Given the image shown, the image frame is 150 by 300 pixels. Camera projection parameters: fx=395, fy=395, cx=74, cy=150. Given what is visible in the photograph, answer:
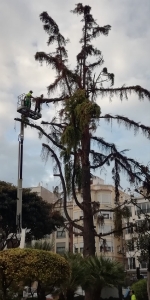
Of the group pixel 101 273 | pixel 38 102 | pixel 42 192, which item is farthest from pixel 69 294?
pixel 42 192

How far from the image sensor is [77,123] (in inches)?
604

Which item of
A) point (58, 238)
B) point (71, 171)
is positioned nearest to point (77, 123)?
point (71, 171)

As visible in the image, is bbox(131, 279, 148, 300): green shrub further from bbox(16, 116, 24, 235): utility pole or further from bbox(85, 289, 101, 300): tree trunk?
bbox(16, 116, 24, 235): utility pole

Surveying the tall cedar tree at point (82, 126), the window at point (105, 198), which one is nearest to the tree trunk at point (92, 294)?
the tall cedar tree at point (82, 126)

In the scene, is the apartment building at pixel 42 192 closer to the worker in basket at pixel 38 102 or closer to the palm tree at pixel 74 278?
→ the worker in basket at pixel 38 102

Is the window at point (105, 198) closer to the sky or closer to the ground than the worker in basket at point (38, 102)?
closer to the ground

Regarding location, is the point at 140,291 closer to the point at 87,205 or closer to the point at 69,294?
the point at 87,205

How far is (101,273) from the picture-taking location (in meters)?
14.9

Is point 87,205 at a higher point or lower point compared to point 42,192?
lower

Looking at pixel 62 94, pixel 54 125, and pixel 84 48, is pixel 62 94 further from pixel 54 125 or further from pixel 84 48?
pixel 84 48

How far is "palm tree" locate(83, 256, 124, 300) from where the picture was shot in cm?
1485

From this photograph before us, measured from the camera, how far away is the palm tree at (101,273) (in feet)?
48.7

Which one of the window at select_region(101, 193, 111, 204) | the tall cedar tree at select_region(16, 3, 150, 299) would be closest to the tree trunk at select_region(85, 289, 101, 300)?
the tall cedar tree at select_region(16, 3, 150, 299)

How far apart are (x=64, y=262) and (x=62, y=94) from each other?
9.63 m
